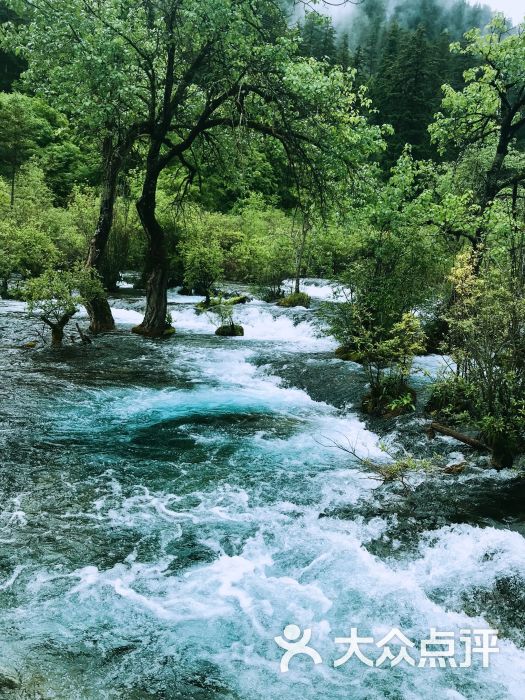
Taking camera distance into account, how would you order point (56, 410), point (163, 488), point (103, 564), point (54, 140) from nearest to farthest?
1. point (103, 564)
2. point (163, 488)
3. point (56, 410)
4. point (54, 140)

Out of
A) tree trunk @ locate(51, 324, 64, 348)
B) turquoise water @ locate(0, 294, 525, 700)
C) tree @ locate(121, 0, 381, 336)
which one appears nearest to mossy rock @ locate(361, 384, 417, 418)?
turquoise water @ locate(0, 294, 525, 700)

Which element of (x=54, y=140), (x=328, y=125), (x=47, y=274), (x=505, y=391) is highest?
(x=54, y=140)

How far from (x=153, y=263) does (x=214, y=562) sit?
11.9 metres

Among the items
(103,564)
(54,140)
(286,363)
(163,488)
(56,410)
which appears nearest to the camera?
(103,564)

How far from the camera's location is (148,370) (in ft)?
39.6

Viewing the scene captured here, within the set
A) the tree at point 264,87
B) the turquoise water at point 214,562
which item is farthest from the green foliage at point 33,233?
the turquoise water at point 214,562

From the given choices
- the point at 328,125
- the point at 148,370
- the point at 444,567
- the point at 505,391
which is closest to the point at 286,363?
the point at 148,370

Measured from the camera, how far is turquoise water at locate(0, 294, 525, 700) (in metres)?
3.66

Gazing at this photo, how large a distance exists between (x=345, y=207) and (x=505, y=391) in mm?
6403

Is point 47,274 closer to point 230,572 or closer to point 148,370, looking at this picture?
point 148,370
